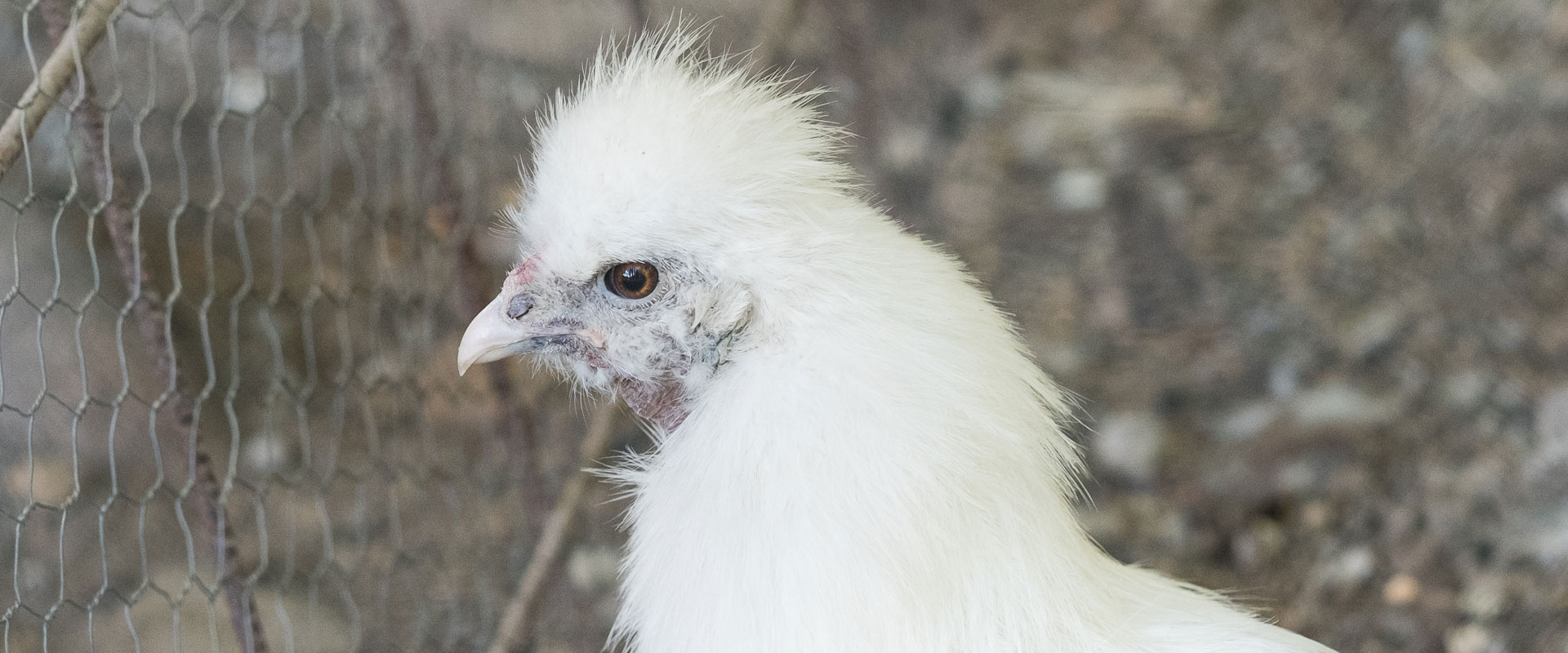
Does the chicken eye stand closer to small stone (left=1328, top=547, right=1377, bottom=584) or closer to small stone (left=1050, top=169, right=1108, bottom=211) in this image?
small stone (left=1328, top=547, right=1377, bottom=584)

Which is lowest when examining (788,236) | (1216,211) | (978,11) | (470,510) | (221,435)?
(221,435)

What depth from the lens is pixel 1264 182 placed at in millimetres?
3037

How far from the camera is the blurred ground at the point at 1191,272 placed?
223 centimetres

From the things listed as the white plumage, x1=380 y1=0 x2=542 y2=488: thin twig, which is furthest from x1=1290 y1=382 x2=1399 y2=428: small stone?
x1=380 y1=0 x2=542 y2=488: thin twig

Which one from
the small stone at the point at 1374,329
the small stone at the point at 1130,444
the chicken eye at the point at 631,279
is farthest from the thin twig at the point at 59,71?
the small stone at the point at 1374,329

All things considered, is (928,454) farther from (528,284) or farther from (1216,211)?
(1216,211)

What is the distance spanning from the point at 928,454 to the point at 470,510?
155 cm

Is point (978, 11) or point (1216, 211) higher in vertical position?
point (978, 11)

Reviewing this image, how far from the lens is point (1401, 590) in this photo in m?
2.29

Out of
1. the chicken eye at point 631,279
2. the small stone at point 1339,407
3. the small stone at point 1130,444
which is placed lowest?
the chicken eye at point 631,279

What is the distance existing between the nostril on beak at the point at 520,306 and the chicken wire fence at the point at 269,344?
456 mm

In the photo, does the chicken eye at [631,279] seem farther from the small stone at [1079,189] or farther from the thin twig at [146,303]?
the small stone at [1079,189]

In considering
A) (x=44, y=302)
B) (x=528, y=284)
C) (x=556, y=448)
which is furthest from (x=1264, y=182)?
(x=44, y=302)

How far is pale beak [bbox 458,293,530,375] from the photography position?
1.26 metres
